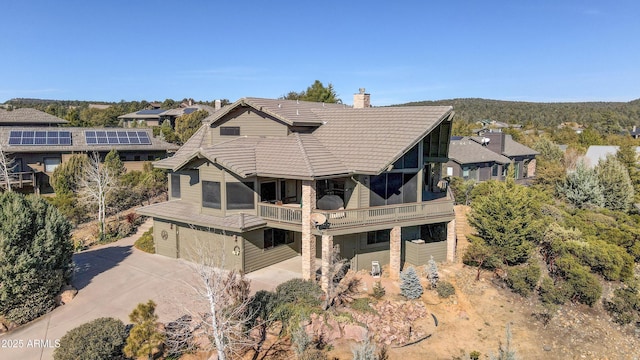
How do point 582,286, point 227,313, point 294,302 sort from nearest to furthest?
point 227,313, point 294,302, point 582,286

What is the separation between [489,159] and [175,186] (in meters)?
31.3

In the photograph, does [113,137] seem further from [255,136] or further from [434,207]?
[434,207]

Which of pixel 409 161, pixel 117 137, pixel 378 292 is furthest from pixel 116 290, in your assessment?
pixel 117 137

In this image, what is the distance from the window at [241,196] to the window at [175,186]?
624 centimetres

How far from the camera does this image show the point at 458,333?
17.5 m

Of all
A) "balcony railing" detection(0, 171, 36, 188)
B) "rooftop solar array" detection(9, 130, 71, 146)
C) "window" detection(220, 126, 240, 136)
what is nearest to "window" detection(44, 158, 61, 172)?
"rooftop solar array" detection(9, 130, 71, 146)

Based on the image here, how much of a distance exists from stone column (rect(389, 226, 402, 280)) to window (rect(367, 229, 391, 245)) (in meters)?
1.13

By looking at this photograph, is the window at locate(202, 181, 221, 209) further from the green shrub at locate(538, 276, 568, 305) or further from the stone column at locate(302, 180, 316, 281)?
the green shrub at locate(538, 276, 568, 305)

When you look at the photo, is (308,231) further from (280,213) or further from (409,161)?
(409,161)

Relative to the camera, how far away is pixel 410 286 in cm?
1952

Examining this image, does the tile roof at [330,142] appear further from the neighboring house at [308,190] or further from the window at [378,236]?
the window at [378,236]

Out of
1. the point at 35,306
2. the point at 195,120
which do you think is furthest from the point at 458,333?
the point at 195,120

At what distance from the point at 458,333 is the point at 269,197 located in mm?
11647

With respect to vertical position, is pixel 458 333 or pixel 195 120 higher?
pixel 195 120
